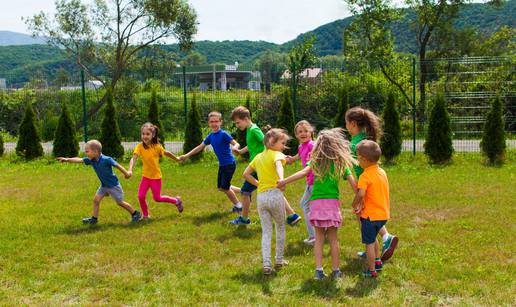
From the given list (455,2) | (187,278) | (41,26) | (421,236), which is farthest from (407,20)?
(187,278)

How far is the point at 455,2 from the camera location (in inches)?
997

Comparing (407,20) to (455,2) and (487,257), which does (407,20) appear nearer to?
(455,2)

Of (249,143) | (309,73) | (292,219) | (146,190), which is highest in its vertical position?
(309,73)

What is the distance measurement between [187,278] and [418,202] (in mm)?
4946

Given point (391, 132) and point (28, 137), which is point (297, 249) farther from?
point (28, 137)

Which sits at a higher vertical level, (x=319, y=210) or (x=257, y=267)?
(x=319, y=210)

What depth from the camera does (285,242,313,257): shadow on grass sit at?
594 centimetres

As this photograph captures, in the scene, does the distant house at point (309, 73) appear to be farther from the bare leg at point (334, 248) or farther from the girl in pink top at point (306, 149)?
the bare leg at point (334, 248)

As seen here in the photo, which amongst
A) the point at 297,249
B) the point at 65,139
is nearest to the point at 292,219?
the point at 297,249

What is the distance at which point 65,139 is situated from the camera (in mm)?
15031

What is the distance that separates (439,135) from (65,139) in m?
10.6

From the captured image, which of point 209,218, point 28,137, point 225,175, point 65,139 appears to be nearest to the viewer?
point 209,218

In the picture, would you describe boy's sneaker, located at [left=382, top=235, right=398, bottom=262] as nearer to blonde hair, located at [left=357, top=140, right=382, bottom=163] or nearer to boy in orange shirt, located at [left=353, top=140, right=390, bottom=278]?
boy in orange shirt, located at [left=353, top=140, right=390, bottom=278]

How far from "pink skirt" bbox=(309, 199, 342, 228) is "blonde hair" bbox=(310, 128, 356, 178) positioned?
0.91ft
